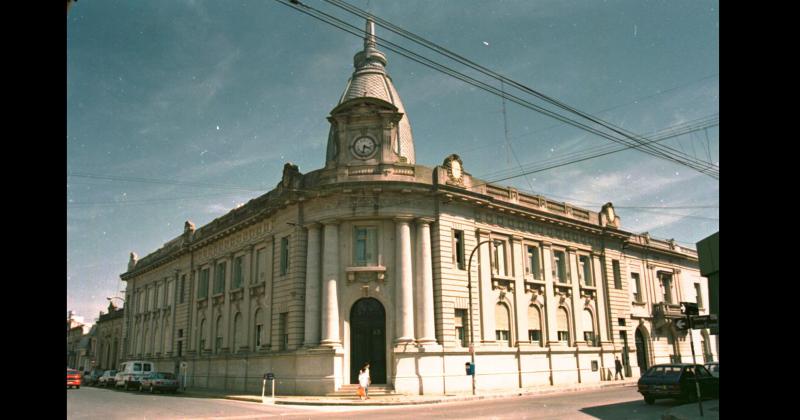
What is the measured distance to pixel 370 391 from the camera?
2775 cm

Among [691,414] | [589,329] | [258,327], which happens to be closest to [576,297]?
[589,329]

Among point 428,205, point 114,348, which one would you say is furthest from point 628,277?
point 114,348

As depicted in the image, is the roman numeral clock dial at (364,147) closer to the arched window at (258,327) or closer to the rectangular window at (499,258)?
the rectangular window at (499,258)

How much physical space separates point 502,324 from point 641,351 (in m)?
16.4

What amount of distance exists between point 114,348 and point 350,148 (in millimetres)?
50187

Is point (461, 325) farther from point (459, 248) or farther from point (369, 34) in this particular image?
point (369, 34)

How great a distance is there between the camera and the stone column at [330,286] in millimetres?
29203

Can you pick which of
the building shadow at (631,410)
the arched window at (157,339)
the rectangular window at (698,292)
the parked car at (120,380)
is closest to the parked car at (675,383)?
the building shadow at (631,410)

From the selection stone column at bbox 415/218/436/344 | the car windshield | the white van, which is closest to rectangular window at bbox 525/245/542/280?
stone column at bbox 415/218/436/344

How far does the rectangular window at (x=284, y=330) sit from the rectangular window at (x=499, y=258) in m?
12.2

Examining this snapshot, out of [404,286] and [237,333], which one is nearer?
A: [404,286]
